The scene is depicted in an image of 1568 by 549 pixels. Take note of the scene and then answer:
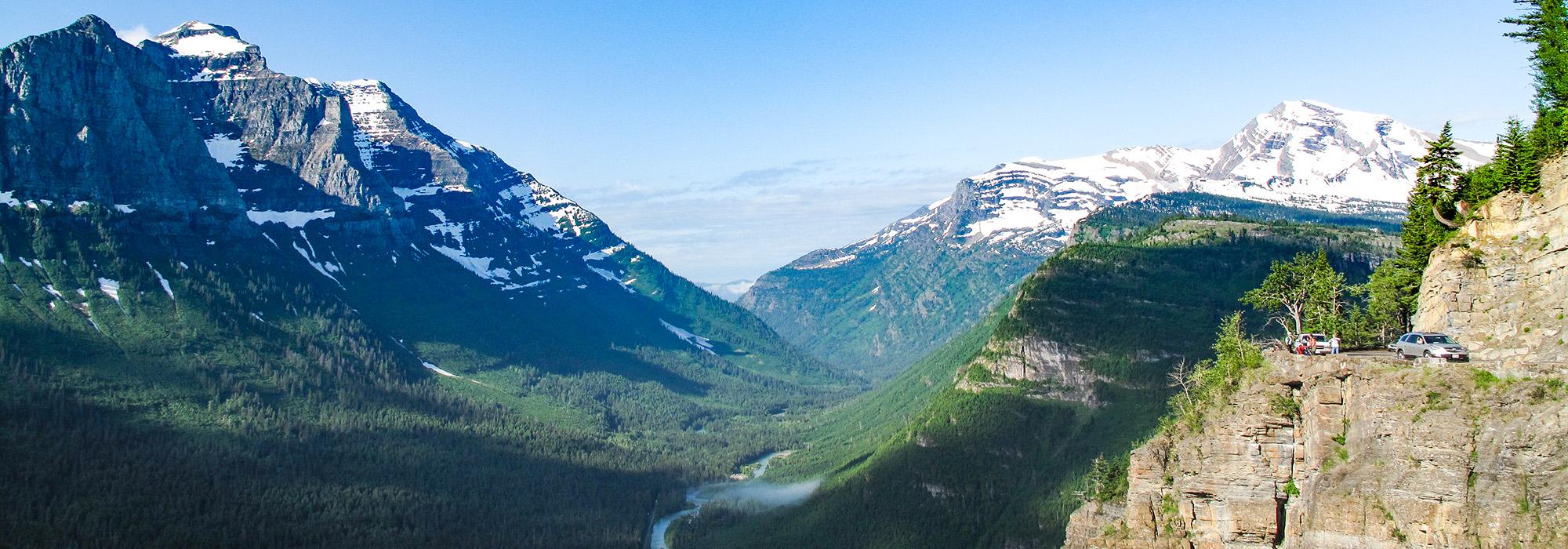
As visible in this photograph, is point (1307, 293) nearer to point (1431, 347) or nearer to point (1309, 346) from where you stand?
point (1309, 346)

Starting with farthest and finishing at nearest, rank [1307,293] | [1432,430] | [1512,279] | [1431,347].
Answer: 1. [1307,293]
2. [1431,347]
3. [1512,279]
4. [1432,430]

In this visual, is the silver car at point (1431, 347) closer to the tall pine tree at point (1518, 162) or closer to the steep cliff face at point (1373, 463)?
the steep cliff face at point (1373, 463)

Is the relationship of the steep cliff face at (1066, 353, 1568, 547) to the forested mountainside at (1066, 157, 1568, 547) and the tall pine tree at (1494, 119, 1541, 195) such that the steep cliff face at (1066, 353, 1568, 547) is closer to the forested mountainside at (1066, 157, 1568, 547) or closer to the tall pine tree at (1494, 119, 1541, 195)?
the forested mountainside at (1066, 157, 1568, 547)

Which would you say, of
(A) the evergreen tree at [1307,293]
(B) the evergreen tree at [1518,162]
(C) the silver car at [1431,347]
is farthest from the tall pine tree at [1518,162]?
(A) the evergreen tree at [1307,293]

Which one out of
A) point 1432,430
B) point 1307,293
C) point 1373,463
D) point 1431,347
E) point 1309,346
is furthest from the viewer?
point 1307,293

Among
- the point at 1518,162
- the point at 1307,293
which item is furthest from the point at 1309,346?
the point at 1307,293

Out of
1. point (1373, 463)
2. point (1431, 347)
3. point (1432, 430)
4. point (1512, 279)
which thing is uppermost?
point (1512, 279)
